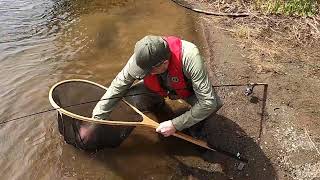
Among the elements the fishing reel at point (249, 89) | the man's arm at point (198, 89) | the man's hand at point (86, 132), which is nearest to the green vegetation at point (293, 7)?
the fishing reel at point (249, 89)

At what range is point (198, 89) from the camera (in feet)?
15.6

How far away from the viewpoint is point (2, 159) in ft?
18.1

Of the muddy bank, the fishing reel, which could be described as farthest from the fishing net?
the fishing reel

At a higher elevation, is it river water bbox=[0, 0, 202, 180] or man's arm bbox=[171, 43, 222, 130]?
man's arm bbox=[171, 43, 222, 130]

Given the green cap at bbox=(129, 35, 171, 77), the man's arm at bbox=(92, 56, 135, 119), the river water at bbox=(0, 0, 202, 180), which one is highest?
the green cap at bbox=(129, 35, 171, 77)

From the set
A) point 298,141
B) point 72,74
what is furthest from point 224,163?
point 72,74

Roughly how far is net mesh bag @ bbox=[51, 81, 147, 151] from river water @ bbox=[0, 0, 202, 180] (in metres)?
0.25

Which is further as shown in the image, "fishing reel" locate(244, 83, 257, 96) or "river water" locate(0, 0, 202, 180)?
"fishing reel" locate(244, 83, 257, 96)

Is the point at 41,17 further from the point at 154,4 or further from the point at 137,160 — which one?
the point at 137,160

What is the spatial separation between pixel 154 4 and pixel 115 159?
5.41 m

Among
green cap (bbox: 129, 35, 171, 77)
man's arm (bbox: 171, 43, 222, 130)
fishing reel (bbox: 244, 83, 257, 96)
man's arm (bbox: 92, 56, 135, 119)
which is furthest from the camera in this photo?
fishing reel (bbox: 244, 83, 257, 96)

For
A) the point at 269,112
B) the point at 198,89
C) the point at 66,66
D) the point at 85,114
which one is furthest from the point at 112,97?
the point at 66,66

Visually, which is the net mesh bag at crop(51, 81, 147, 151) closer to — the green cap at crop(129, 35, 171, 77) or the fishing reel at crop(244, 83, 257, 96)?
the green cap at crop(129, 35, 171, 77)

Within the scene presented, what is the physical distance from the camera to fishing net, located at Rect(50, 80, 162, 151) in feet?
17.0
